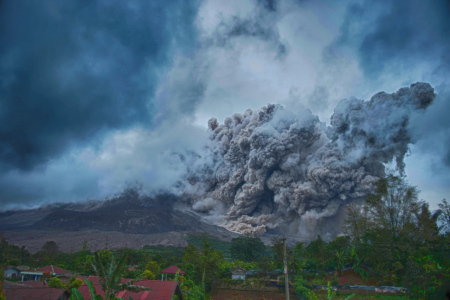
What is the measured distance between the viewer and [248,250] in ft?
151

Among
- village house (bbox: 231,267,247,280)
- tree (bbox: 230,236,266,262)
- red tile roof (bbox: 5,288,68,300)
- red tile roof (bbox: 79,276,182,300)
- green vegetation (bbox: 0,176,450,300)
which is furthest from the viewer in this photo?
tree (bbox: 230,236,266,262)

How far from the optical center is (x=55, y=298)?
12266mm

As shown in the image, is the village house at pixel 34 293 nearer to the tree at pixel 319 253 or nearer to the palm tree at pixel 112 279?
the palm tree at pixel 112 279

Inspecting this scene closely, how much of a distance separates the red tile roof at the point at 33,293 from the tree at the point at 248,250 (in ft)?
118

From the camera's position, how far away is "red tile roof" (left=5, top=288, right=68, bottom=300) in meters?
12.3

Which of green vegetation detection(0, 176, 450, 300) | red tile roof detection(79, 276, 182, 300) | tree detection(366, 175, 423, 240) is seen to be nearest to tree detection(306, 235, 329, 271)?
green vegetation detection(0, 176, 450, 300)

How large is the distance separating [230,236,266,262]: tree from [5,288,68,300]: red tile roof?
35928 mm

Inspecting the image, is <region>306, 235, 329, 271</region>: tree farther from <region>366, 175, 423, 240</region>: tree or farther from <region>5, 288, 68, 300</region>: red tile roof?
<region>5, 288, 68, 300</region>: red tile roof

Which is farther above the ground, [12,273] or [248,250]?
[248,250]

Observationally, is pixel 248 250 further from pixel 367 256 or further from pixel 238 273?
pixel 367 256

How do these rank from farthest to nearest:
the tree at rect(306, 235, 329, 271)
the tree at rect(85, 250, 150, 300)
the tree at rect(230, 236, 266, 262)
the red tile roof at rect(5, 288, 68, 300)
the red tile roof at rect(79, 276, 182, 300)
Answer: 1. the tree at rect(230, 236, 266, 262)
2. the tree at rect(306, 235, 329, 271)
3. the red tile roof at rect(79, 276, 182, 300)
4. the red tile roof at rect(5, 288, 68, 300)
5. the tree at rect(85, 250, 150, 300)

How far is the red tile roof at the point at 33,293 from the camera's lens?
12266mm

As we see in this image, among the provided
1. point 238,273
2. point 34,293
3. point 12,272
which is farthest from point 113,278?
point 12,272

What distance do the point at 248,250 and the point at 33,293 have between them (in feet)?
122
